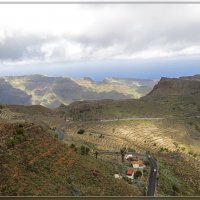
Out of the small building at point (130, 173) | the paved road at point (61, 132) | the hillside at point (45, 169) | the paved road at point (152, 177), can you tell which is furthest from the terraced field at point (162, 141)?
the hillside at point (45, 169)

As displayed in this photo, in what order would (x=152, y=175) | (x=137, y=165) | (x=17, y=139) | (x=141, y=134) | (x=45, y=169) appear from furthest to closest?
(x=141, y=134)
(x=137, y=165)
(x=152, y=175)
(x=17, y=139)
(x=45, y=169)

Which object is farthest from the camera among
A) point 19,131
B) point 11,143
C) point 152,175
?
point 152,175

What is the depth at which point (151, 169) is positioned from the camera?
116 feet

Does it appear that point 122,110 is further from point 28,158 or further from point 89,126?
point 28,158

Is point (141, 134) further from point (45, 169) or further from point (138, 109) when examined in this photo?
point (45, 169)

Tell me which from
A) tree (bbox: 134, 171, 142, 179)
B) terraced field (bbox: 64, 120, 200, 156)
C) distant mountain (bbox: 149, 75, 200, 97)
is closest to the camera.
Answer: tree (bbox: 134, 171, 142, 179)

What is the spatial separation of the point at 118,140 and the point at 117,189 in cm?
2791

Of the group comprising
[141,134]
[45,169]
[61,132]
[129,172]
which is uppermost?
[45,169]

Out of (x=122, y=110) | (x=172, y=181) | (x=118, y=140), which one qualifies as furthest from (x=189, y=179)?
(x=122, y=110)

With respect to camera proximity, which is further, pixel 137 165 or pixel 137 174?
pixel 137 165

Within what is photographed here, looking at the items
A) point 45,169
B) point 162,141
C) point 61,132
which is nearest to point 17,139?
point 45,169

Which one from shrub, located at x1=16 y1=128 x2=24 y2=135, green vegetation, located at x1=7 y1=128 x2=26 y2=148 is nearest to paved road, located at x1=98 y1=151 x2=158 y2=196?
green vegetation, located at x1=7 y1=128 x2=26 y2=148

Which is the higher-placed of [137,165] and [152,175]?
[137,165]

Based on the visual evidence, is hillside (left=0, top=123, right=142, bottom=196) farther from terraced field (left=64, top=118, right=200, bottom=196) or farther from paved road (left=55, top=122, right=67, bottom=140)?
paved road (left=55, top=122, right=67, bottom=140)
